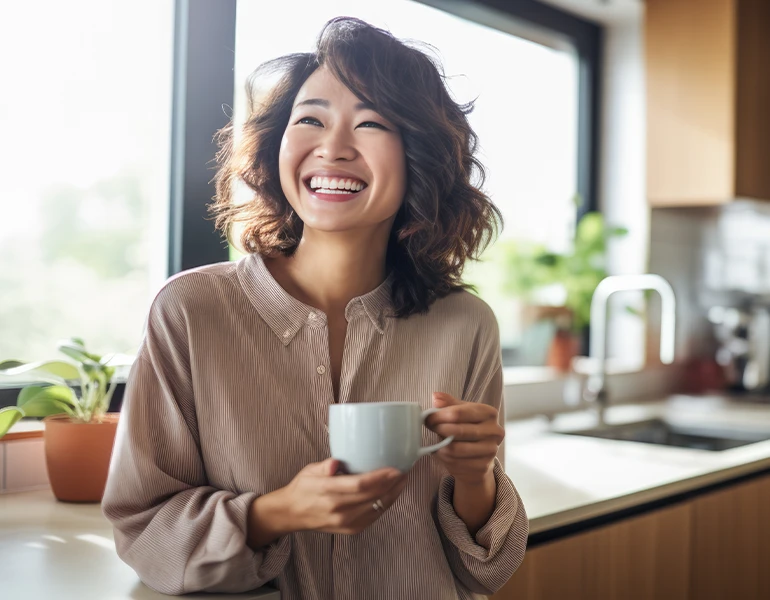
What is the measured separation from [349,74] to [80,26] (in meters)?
0.84

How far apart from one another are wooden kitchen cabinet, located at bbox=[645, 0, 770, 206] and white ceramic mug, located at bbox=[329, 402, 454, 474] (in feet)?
6.96

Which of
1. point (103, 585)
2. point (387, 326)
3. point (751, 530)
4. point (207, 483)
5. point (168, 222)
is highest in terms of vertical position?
point (168, 222)

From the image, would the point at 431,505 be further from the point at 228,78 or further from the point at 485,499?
the point at 228,78

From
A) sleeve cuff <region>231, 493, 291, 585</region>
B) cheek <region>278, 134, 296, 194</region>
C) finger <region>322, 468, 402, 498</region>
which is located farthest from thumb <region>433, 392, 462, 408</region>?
cheek <region>278, 134, 296, 194</region>

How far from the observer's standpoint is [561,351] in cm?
270

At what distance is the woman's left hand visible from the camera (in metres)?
0.92

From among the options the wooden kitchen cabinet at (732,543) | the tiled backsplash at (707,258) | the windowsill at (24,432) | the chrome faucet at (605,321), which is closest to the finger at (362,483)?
the windowsill at (24,432)

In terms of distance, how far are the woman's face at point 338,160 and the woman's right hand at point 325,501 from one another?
35 cm

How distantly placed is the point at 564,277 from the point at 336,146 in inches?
70.7

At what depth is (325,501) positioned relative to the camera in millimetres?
861

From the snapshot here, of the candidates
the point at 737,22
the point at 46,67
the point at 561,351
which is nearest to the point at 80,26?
the point at 46,67

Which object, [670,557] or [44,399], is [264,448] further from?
[670,557]

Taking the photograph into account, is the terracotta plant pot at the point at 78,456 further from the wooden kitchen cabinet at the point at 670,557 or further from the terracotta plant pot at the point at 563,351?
the terracotta plant pot at the point at 563,351

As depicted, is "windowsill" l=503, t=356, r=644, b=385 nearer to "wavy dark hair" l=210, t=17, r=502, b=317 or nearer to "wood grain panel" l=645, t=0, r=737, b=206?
"wood grain panel" l=645, t=0, r=737, b=206
